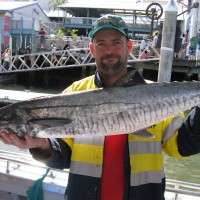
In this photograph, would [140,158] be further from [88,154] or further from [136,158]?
[88,154]

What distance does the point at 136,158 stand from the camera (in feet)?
9.89

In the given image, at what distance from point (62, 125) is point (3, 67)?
25.9m

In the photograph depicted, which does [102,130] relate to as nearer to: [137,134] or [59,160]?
[137,134]

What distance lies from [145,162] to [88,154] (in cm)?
32

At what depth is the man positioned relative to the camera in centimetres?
301

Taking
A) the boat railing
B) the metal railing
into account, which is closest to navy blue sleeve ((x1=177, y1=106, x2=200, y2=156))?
the boat railing

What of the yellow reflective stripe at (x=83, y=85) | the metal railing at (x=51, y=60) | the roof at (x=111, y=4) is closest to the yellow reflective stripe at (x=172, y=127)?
the yellow reflective stripe at (x=83, y=85)

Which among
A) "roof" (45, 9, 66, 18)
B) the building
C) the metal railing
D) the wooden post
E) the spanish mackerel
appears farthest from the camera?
"roof" (45, 9, 66, 18)

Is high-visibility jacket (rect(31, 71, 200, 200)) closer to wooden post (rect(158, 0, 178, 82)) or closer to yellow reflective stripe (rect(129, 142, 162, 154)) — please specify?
yellow reflective stripe (rect(129, 142, 162, 154))

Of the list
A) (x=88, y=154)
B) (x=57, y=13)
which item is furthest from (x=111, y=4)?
(x=88, y=154)

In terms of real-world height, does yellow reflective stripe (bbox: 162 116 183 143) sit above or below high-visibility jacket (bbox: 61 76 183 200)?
above

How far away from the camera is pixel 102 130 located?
2742 millimetres

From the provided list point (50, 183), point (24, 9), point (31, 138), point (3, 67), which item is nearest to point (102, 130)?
point (31, 138)

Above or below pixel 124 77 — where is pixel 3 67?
below
